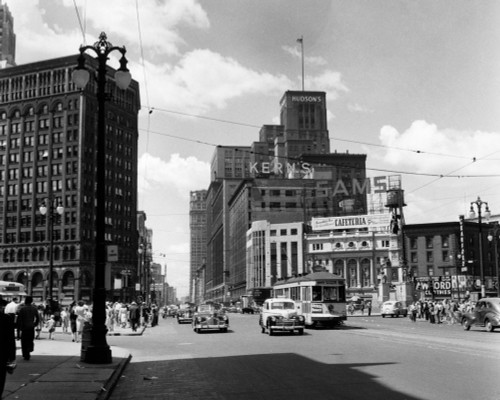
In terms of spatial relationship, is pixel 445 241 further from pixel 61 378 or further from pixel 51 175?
pixel 61 378

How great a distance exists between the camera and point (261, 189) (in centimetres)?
16238

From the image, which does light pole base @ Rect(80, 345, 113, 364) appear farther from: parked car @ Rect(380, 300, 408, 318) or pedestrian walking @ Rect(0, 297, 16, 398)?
parked car @ Rect(380, 300, 408, 318)

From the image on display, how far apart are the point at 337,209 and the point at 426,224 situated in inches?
→ 1625

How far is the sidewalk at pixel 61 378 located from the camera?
10906 mm

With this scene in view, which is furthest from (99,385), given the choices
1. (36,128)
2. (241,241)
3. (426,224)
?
(241,241)

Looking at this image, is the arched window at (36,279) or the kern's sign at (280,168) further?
the kern's sign at (280,168)

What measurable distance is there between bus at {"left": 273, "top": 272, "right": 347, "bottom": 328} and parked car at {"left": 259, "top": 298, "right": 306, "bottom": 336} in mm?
6123

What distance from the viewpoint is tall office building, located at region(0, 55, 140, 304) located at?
127062 millimetres

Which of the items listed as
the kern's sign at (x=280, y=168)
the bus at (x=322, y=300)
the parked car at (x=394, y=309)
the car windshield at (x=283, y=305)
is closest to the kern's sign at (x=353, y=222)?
the kern's sign at (x=280, y=168)

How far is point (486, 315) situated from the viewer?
3297 centimetres

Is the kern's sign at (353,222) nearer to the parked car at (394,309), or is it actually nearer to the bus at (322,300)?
the parked car at (394,309)

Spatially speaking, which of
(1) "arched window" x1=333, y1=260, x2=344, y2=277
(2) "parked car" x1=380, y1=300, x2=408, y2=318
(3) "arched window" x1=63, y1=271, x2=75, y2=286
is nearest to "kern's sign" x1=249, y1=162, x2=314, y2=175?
(1) "arched window" x1=333, y1=260, x2=344, y2=277

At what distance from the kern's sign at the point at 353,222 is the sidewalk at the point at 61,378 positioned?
118181 millimetres

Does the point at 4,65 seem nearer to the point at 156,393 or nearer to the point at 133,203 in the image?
the point at 133,203
